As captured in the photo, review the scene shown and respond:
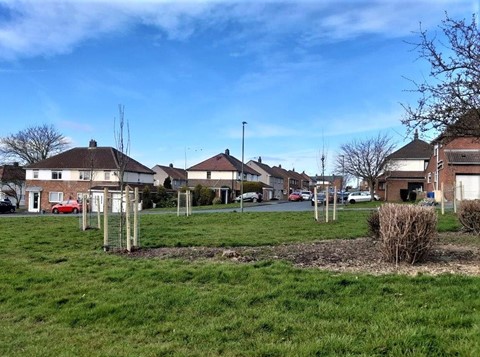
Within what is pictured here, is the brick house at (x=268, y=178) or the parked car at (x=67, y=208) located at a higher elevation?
the brick house at (x=268, y=178)

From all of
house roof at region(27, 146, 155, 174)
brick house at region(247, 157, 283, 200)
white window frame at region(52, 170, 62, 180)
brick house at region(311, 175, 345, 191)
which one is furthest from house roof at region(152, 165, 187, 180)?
white window frame at region(52, 170, 62, 180)

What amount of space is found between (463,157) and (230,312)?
4131 centimetres

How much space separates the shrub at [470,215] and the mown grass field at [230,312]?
7.60m

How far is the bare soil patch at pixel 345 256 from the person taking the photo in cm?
774

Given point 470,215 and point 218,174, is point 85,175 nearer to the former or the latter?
point 218,174

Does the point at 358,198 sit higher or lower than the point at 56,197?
lower

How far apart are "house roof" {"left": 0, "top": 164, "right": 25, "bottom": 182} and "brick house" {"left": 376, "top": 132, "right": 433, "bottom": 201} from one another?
5443 centimetres

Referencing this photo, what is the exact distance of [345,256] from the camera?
920 cm

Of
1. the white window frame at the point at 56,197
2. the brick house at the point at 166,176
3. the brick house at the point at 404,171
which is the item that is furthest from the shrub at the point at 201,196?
the brick house at the point at 166,176

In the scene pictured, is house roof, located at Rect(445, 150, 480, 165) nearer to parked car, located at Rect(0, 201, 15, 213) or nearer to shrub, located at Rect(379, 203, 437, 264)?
shrub, located at Rect(379, 203, 437, 264)

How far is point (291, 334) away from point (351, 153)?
5751cm

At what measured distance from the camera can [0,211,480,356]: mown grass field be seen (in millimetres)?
4258

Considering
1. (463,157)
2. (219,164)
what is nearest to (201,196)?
(219,164)

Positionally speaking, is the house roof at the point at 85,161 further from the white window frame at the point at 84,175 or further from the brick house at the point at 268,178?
the brick house at the point at 268,178
